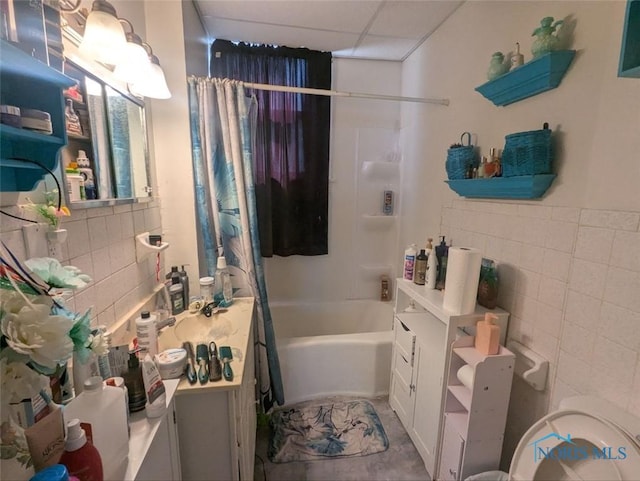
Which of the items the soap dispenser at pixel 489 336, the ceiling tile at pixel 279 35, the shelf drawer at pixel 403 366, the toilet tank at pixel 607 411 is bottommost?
the shelf drawer at pixel 403 366

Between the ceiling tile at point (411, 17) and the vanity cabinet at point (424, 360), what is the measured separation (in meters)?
1.57

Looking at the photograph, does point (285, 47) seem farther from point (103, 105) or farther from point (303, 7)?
point (103, 105)

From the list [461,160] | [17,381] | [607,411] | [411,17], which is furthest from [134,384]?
[411,17]

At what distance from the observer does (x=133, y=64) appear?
3.46 feet

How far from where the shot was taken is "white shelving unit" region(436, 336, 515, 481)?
3.75 feet

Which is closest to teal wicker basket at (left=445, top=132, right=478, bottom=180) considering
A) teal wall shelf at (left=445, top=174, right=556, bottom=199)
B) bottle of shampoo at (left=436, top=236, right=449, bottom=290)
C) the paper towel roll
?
teal wall shelf at (left=445, top=174, right=556, bottom=199)

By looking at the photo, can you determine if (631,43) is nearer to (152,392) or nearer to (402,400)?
(152,392)

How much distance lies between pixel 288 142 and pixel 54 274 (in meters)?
1.96

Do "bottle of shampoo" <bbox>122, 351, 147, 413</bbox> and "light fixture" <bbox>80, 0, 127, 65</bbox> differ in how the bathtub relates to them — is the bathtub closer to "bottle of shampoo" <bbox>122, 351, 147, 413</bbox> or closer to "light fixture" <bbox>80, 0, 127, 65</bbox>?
"bottle of shampoo" <bbox>122, 351, 147, 413</bbox>

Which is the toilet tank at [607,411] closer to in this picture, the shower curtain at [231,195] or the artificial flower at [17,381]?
the artificial flower at [17,381]

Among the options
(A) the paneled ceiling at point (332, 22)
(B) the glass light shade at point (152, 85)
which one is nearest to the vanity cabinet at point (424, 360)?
(B) the glass light shade at point (152, 85)

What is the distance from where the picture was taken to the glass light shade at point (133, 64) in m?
1.03

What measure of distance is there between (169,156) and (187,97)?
326mm

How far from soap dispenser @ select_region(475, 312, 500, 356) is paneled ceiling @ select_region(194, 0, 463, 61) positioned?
1.70 m
